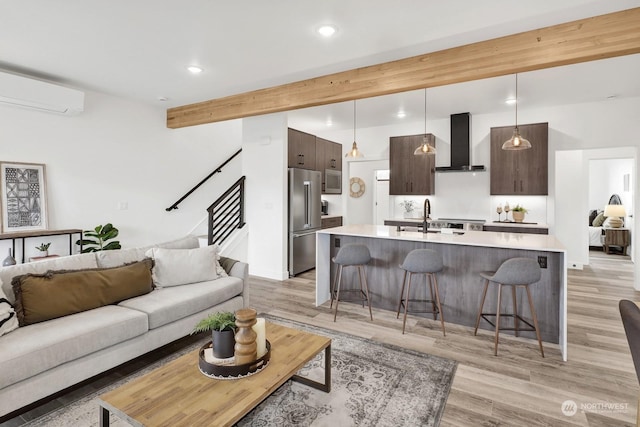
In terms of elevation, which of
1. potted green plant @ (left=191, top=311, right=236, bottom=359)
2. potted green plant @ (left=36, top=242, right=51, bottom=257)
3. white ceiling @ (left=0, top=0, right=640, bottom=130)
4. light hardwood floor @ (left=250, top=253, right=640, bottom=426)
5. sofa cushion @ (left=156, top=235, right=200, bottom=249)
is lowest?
light hardwood floor @ (left=250, top=253, right=640, bottom=426)

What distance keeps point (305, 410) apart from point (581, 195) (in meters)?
6.41

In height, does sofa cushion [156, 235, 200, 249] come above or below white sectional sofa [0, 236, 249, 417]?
above

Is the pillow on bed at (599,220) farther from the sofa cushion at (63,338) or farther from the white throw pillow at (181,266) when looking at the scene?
the sofa cushion at (63,338)

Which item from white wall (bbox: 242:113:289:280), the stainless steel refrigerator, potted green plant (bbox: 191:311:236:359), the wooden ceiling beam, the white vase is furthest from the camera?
the white vase

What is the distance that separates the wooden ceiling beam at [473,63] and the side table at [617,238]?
643 cm

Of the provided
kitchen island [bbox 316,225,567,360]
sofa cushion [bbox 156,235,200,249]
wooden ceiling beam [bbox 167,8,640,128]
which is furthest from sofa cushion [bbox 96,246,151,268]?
wooden ceiling beam [bbox 167,8,640,128]

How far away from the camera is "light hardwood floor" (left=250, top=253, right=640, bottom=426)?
2096mm

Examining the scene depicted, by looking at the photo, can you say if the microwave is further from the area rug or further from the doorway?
the doorway

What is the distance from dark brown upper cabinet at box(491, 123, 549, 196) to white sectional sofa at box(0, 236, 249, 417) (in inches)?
186

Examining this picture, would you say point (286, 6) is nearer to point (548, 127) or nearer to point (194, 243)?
point (194, 243)

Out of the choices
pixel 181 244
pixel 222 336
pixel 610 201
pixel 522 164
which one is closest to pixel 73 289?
pixel 181 244

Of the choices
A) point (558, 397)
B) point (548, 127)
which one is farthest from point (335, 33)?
point (548, 127)

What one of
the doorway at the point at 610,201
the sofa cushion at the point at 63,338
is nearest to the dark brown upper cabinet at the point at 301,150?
the sofa cushion at the point at 63,338

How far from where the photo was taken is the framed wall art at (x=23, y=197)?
396 cm
